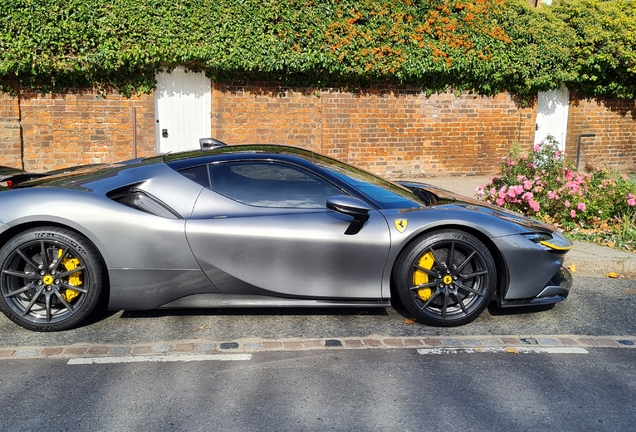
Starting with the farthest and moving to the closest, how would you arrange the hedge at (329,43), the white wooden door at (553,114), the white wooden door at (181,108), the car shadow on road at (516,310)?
the white wooden door at (553,114)
the white wooden door at (181,108)
the hedge at (329,43)
the car shadow on road at (516,310)

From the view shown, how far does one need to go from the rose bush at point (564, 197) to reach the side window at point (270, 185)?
392 cm

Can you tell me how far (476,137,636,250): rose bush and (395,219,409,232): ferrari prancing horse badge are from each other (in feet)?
11.9

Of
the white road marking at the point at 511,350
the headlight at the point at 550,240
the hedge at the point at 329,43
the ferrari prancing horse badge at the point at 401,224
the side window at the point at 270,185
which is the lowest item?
the white road marking at the point at 511,350

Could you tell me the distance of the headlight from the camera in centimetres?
514

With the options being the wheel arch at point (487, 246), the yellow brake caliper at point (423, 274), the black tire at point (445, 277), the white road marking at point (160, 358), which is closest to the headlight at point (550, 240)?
the wheel arch at point (487, 246)

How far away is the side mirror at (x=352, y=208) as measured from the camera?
4.83 meters

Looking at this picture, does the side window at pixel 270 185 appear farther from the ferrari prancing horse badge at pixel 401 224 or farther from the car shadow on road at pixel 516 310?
the car shadow on road at pixel 516 310

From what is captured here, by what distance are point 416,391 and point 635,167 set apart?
45.8ft

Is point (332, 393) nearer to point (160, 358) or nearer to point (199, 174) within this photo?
point (160, 358)

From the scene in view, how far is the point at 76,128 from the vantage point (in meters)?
11.9

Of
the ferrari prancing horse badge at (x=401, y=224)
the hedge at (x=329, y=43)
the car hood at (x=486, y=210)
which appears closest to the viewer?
the ferrari prancing horse badge at (x=401, y=224)

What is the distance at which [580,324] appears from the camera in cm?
532

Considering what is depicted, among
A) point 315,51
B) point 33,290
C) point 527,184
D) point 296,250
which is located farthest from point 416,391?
point 315,51

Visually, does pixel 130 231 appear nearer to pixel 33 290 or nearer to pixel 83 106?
pixel 33 290
